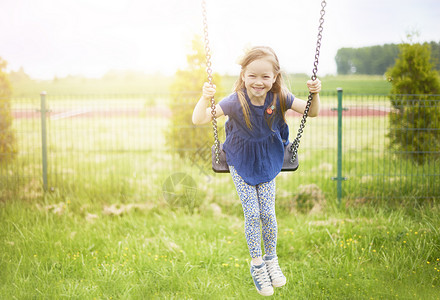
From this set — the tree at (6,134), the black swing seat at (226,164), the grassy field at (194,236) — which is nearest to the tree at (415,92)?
the grassy field at (194,236)

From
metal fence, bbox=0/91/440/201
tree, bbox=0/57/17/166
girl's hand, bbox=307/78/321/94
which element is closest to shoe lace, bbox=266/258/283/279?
girl's hand, bbox=307/78/321/94

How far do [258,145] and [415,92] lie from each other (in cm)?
433

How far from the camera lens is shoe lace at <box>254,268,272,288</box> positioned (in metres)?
2.62

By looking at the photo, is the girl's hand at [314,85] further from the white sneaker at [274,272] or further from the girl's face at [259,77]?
the white sneaker at [274,272]

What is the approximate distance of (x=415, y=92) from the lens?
609 centimetres

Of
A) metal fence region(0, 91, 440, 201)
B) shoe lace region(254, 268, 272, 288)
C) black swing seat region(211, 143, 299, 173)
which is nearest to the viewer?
shoe lace region(254, 268, 272, 288)

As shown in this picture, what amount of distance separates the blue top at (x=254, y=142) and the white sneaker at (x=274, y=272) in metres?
0.52

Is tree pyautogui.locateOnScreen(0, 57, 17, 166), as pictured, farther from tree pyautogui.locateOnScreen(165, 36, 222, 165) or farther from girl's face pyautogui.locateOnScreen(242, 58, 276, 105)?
girl's face pyautogui.locateOnScreen(242, 58, 276, 105)

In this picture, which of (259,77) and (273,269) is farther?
(273,269)

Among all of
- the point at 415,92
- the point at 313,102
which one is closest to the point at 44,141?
the point at 313,102

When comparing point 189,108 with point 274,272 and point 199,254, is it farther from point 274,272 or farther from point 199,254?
point 274,272

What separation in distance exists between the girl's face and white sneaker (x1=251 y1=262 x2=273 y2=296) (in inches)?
42.4

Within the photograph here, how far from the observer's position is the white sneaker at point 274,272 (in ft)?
8.72

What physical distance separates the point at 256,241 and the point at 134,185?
3312 mm
